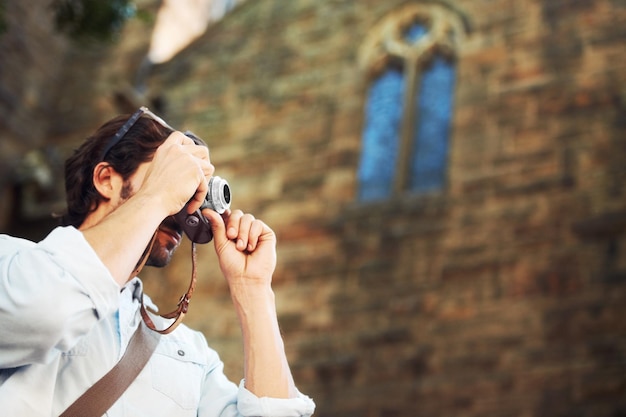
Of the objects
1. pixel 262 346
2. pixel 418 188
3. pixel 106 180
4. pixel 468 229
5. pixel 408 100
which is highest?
pixel 408 100

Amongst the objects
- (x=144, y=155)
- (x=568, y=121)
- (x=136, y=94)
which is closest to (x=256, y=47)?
(x=136, y=94)

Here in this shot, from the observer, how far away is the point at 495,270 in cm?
687

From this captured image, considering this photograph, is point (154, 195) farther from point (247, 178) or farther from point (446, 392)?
point (247, 178)

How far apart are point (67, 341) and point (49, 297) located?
90 millimetres

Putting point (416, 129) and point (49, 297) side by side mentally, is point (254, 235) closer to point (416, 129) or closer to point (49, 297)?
point (49, 297)

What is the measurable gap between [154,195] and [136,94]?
7.45 meters

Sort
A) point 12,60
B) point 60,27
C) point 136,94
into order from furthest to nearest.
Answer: point 12,60 → point 136,94 → point 60,27

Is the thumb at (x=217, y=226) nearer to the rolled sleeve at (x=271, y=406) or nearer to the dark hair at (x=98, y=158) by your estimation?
the dark hair at (x=98, y=158)

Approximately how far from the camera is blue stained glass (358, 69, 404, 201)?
806 centimetres

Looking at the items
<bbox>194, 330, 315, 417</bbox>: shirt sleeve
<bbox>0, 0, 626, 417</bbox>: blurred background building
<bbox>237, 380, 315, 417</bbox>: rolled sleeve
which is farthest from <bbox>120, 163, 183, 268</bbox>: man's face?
<bbox>0, 0, 626, 417</bbox>: blurred background building

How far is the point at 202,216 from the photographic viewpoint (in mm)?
2209

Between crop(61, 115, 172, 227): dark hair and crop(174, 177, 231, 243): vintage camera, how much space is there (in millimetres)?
157

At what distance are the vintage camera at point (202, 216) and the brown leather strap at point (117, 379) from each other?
221mm

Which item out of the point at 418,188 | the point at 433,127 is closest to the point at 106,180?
the point at 418,188
